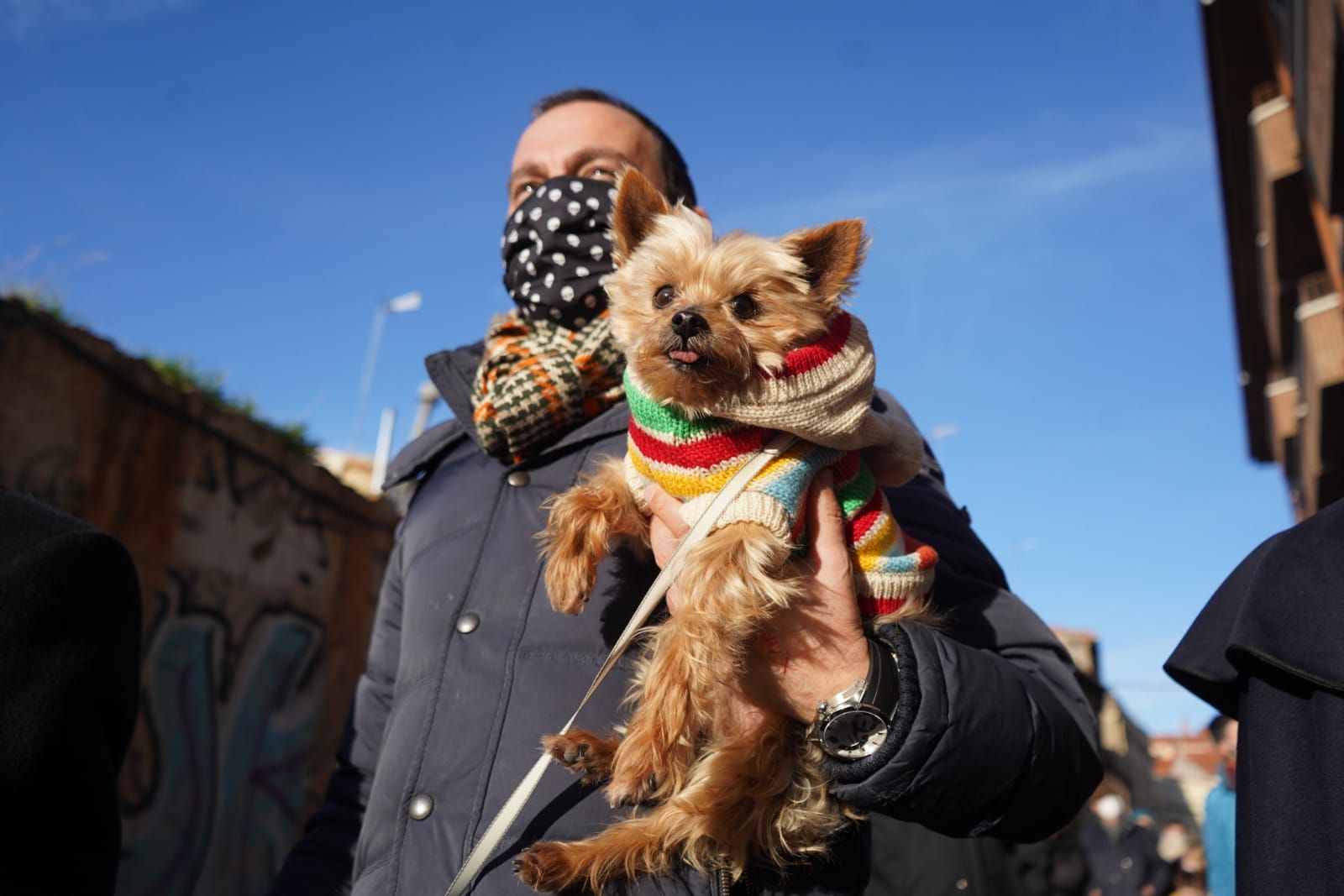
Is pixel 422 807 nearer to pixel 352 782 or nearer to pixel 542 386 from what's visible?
pixel 352 782

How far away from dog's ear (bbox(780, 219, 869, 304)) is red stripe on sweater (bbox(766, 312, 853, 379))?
0.46ft

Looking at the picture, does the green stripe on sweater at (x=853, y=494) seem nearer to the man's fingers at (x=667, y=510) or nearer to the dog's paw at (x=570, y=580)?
the man's fingers at (x=667, y=510)

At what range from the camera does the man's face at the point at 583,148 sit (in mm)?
3184

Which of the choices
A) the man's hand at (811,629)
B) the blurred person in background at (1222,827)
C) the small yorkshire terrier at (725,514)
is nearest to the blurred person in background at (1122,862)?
the blurred person in background at (1222,827)

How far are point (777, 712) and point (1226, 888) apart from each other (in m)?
7.19

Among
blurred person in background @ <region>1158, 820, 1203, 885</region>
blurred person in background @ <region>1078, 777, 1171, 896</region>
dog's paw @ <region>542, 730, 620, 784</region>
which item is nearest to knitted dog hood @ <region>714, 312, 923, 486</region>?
dog's paw @ <region>542, 730, 620, 784</region>

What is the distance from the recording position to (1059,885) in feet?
32.7

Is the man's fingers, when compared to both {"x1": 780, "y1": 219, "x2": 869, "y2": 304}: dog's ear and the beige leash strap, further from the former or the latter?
{"x1": 780, "y1": 219, "x2": 869, "y2": 304}: dog's ear

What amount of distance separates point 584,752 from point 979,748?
2.71ft

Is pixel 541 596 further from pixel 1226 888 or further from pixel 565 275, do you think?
pixel 1226 888

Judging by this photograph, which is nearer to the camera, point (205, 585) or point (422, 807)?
point (422, 807)

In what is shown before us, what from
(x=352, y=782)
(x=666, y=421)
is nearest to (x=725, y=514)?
(x=666, y=421)

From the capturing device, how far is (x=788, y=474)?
2.23m

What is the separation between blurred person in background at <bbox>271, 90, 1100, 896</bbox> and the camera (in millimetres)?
2061
